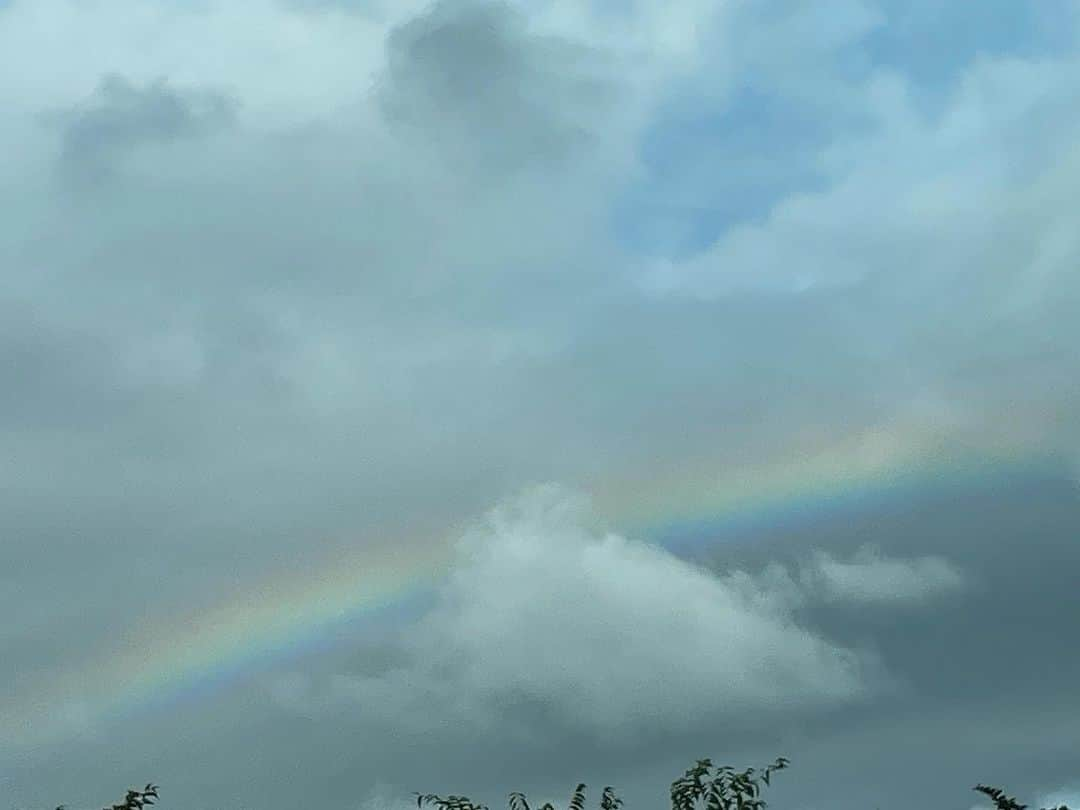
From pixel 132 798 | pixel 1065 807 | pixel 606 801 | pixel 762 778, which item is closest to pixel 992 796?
pixel 1065 807

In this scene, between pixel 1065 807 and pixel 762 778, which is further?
pixel 762 778

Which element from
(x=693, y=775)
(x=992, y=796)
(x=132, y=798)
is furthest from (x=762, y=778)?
(x=132, y=798)

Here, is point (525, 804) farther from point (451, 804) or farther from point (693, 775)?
point (693, 775)

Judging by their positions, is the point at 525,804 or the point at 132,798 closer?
the point at 132,798

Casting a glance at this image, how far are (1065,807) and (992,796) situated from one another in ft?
6.86

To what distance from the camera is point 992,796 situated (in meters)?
22.8

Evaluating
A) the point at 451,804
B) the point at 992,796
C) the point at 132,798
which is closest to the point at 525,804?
the point at 451,804

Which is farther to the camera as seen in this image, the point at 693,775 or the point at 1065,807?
the point at 693,775

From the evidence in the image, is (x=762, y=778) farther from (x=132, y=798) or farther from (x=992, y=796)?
(x=132, y=798)

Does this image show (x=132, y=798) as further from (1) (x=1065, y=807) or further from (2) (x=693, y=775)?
(1) (x=1065, y=807)

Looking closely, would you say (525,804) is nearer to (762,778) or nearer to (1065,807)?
(762,778)

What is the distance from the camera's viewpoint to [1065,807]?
68.3 ft

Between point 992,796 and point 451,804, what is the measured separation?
417 inches

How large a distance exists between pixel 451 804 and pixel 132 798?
6086 millimetres
